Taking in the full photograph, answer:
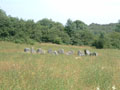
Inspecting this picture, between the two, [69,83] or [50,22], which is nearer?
[69,83]

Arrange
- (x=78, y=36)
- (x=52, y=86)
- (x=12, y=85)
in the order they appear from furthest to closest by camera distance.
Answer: (x=78, y=36) < (x=52, y=86) < (x=12, y=85)

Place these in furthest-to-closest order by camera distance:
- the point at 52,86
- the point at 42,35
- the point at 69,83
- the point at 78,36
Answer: the point at 78,36 → the point at 42,35 → the point at 69,83 → the point at 52,86

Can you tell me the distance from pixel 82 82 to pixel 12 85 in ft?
7.26

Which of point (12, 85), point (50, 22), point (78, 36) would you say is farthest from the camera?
point (50, 22)


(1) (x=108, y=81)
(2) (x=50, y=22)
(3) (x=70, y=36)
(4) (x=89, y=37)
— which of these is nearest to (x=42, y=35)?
(3) (x=70, y=36)

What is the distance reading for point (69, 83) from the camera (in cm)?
529

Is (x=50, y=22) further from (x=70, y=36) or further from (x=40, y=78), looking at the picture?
(x=40, y=78)

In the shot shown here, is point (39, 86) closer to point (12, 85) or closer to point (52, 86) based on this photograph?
point (52, 86)

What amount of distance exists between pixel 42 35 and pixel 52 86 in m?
39.6

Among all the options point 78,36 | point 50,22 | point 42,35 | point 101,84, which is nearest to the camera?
point 101,84

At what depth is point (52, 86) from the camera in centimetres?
478

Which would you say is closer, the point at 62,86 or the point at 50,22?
the point at 62,86

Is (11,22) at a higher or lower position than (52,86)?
higher

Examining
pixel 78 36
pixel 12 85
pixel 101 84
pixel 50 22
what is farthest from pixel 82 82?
pixel 50 22
